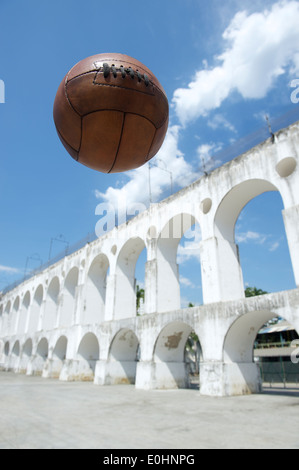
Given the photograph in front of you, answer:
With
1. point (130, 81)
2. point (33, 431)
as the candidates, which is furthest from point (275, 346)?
point (130, 81)

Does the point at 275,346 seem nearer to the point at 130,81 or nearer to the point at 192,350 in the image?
the point at 192,350

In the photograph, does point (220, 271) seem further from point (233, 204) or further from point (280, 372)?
point (280, 372)

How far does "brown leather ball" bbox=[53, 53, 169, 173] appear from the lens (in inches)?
195

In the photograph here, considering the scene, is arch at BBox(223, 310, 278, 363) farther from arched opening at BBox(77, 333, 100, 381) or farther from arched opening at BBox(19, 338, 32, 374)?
arched opening at BBox(19, 338, 32, 374)

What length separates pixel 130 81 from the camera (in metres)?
4.93

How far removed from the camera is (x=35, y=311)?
36438 millimetres

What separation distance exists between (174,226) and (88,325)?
1025 centimetres

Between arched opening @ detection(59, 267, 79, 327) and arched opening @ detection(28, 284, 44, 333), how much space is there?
6966 millimetres

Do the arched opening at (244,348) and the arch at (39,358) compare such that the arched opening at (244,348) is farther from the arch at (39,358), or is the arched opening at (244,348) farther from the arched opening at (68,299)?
the arch at (39,358)

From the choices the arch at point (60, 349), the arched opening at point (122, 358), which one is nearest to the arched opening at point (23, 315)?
the arch at point (60, 349)

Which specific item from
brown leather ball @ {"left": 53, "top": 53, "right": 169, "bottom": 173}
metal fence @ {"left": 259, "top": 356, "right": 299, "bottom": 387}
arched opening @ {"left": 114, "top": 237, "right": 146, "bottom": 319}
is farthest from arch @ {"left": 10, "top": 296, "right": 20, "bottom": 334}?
brown leather ball @ {"left": 53, "top": 53, "right": 169, "bottom": 173}

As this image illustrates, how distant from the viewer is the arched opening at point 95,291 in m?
25.0

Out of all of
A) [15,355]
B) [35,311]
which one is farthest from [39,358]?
[15,355]

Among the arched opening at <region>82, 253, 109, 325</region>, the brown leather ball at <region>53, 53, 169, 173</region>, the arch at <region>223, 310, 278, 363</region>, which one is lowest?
the arch at <region>223, 310, 278, 363</region>
